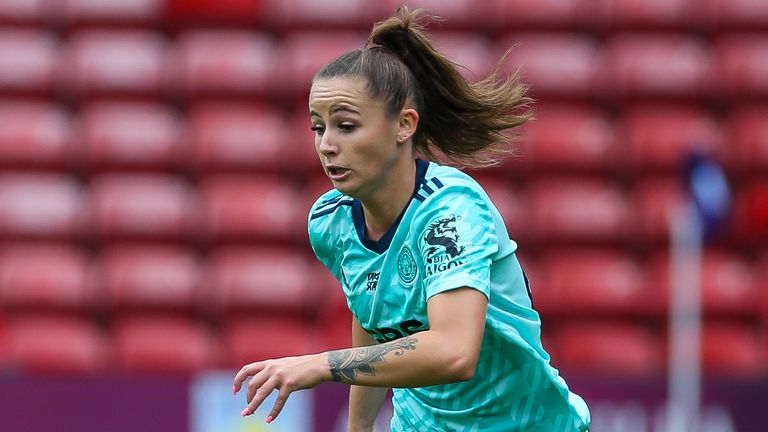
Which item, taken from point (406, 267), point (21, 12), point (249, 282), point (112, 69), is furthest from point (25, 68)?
point (406, 267)

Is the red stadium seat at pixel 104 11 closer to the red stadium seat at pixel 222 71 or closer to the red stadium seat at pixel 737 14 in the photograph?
the red stadium seat at pixel 222 71

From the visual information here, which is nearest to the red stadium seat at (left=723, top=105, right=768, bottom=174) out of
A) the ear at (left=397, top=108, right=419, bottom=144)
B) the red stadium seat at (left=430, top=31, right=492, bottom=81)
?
the red stadium seat at (left=430, top=31, right=492, bottom=81)

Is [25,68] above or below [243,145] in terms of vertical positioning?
above

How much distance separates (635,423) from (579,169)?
2335mm

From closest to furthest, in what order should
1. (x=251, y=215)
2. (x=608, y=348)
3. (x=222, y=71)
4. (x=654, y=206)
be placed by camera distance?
(x=608, y=348) < (x=251, y=215) < (x=654, y=206) < (x=222, y=71)

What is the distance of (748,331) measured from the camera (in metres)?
8.13

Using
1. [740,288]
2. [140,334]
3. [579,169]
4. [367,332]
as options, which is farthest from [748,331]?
[367,332]

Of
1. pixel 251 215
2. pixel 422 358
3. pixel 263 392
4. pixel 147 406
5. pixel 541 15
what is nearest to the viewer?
pixel 263 392

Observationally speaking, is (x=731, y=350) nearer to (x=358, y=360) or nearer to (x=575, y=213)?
(x=575, y=213)

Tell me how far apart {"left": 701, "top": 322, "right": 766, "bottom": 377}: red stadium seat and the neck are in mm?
4916

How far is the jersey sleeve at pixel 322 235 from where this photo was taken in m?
3.40

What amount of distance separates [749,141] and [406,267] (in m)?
5.91

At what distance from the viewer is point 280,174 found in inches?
323

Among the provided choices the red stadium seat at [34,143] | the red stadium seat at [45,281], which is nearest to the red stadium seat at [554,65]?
the red stadium seat at [34,143]
